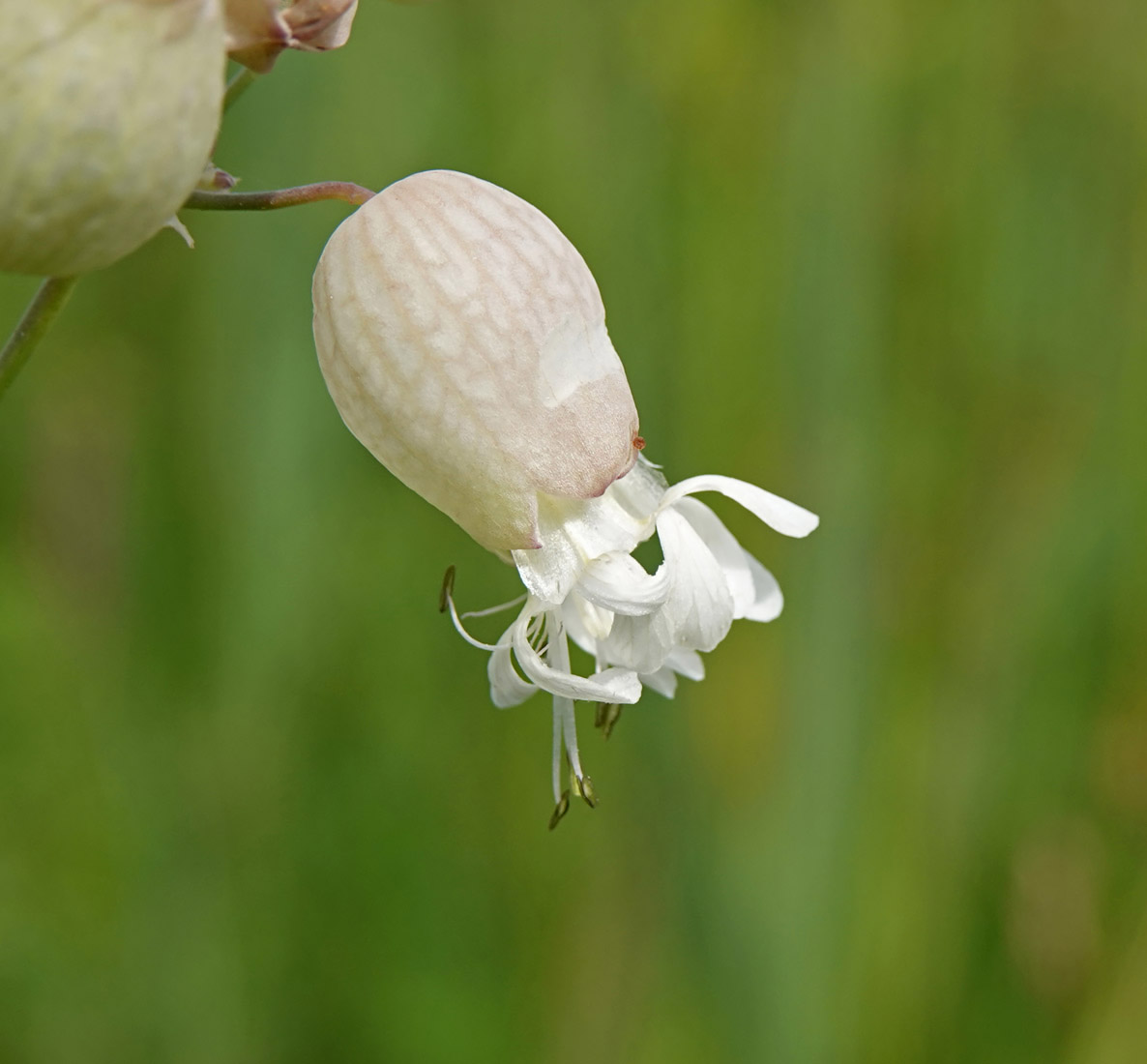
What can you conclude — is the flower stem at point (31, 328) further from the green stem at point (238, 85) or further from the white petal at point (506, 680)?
the white petal at point (506, 680)

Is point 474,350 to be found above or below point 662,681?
above

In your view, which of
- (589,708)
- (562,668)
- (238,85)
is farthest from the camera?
(589,708)

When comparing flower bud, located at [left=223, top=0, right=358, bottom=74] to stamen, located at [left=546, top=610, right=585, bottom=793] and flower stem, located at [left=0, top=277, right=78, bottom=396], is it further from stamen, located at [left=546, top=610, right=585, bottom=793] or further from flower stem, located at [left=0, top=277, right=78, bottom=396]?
stamen, located at [left=546, top=610, right=585, bottom=793]

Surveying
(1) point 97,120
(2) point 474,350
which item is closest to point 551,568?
(2) point 474,350

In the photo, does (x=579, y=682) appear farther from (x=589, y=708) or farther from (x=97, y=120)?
(x=589, y=708)

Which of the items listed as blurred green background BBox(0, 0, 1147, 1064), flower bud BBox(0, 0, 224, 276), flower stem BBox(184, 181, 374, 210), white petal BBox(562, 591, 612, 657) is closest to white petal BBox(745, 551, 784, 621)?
white petal BBox(562, 591, 612, 657)

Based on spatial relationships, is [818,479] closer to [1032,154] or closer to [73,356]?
[1032,154]
